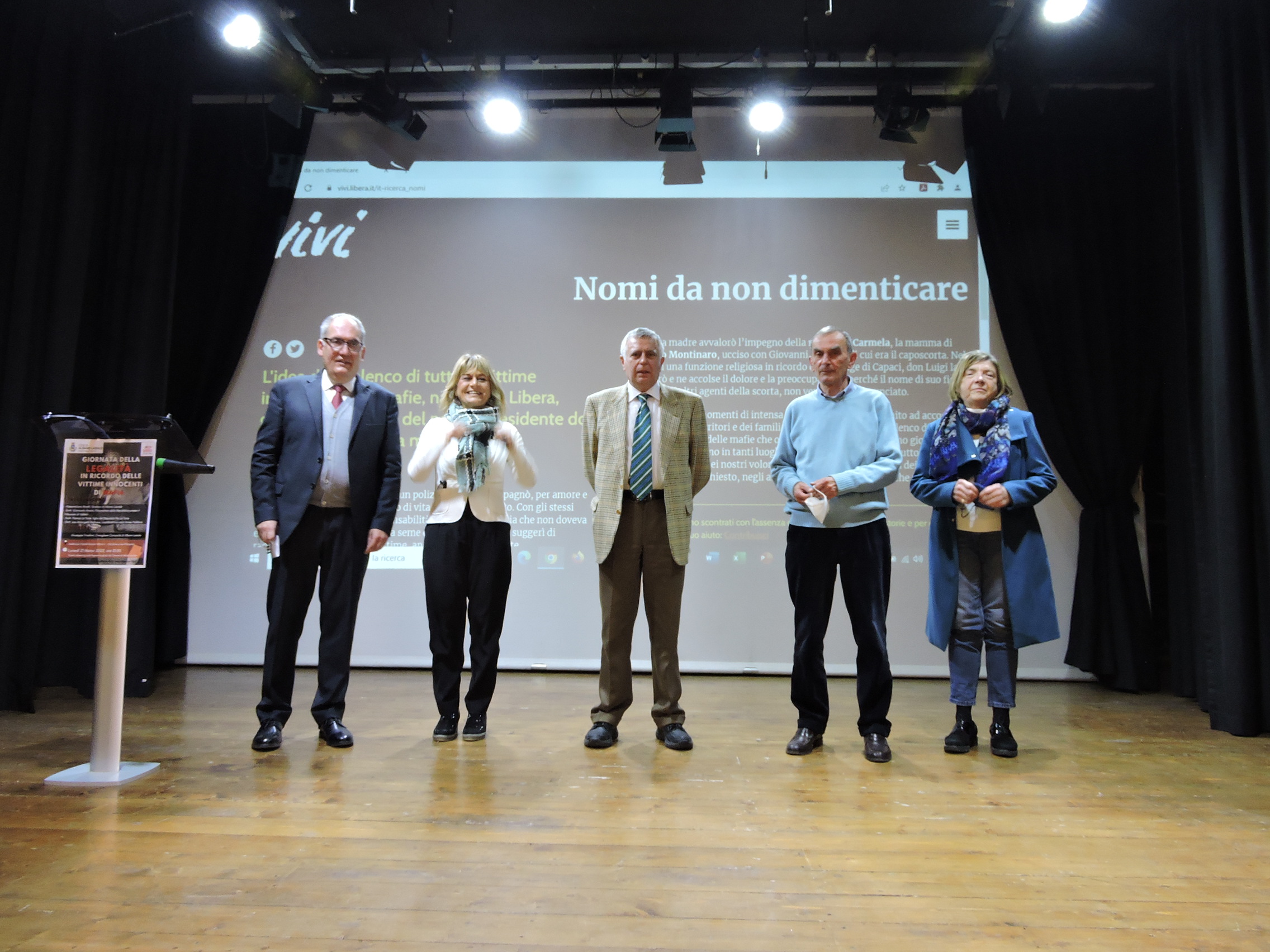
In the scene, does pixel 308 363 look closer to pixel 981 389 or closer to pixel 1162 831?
pixel 981 389

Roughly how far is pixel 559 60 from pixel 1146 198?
12.1 feet

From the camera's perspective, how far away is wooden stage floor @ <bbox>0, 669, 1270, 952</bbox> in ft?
5.09

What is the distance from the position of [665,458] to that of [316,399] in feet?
4.49

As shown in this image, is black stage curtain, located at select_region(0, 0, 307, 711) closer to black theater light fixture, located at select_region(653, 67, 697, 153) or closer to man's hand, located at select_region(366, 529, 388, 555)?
man's hand, located at select_region(366, 529, 388, 555)

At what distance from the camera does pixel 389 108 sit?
14.9 ft

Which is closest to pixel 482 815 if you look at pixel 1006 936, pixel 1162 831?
pixel 1006 936

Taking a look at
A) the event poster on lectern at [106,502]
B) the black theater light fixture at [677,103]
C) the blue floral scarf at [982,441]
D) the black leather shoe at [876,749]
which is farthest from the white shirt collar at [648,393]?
the black theater light fixture at [677,103]

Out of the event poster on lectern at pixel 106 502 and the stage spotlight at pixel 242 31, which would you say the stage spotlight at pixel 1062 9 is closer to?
the stage spotlight at pixel 242 31

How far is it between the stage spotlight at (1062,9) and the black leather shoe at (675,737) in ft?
12.9

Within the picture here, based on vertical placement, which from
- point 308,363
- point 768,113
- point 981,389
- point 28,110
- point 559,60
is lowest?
point 981,389

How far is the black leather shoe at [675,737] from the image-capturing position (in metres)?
2.91

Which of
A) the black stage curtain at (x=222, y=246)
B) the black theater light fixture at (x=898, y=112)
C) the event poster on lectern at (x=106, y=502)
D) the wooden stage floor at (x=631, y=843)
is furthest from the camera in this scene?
the black stage curtain at (x=222, y=246)

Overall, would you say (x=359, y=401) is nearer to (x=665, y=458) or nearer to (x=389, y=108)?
(x=665, y=458)

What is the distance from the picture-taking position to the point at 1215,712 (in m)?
3.33
